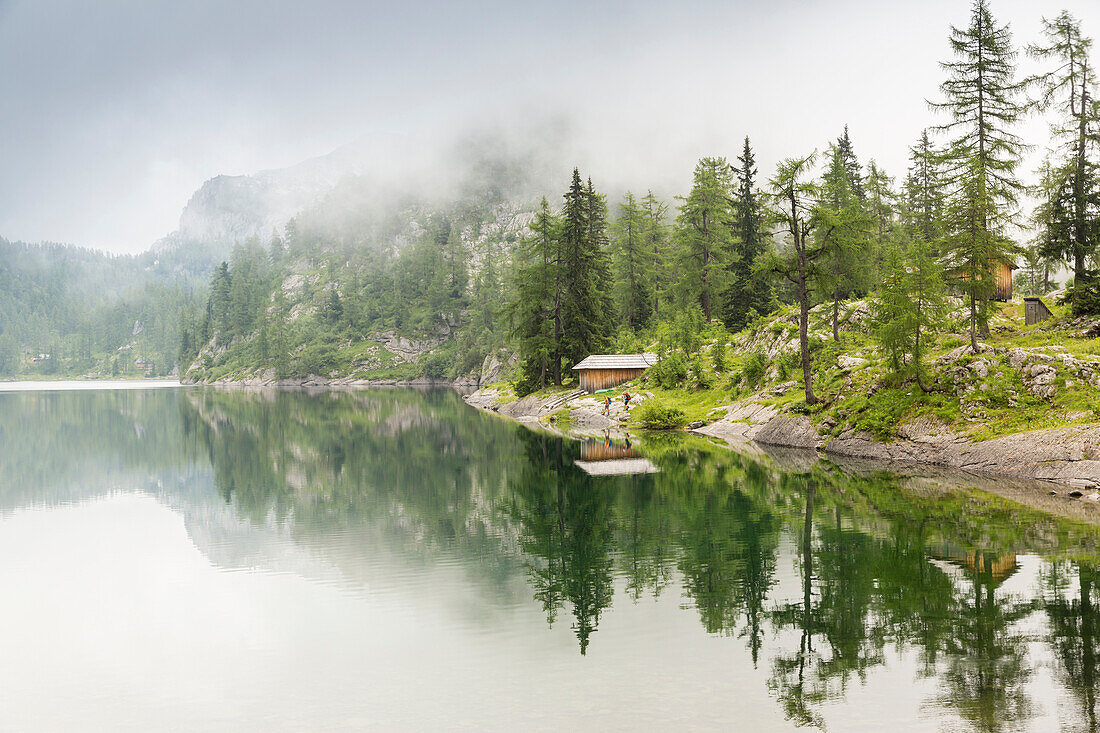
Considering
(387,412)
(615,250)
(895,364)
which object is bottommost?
(387,412)

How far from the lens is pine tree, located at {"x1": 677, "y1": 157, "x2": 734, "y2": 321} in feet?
262

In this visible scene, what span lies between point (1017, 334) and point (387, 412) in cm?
6513

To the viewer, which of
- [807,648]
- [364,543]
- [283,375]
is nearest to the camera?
[807,648]

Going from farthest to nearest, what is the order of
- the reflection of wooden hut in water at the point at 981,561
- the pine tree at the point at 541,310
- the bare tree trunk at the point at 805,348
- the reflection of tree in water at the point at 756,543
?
the pine tree at the point at 541,310
the bare tree trunk at the point at 805,348
the reflection of wooden hut in water at the point at 981,561
the reflection of tree in water at the point at 756,543

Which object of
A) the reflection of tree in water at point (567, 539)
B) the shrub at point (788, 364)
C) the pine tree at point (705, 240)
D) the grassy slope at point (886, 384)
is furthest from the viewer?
the pine tree at point (705, 240)

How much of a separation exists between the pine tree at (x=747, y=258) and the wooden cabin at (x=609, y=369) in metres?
9.23

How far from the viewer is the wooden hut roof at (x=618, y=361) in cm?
7041

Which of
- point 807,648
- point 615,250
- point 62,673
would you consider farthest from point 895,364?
point 615,250

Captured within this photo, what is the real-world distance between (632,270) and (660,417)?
3979cm

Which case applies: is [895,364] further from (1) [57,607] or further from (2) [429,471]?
(1) [57,607]

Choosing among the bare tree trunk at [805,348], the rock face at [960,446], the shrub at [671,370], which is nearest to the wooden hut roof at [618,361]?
the shrub at [671,370]

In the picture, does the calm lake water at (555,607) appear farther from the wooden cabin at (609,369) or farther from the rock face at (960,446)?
the wooden cabin at (609,369)

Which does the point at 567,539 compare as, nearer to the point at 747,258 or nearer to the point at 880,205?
the point at 747,258

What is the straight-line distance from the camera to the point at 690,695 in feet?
37.0
